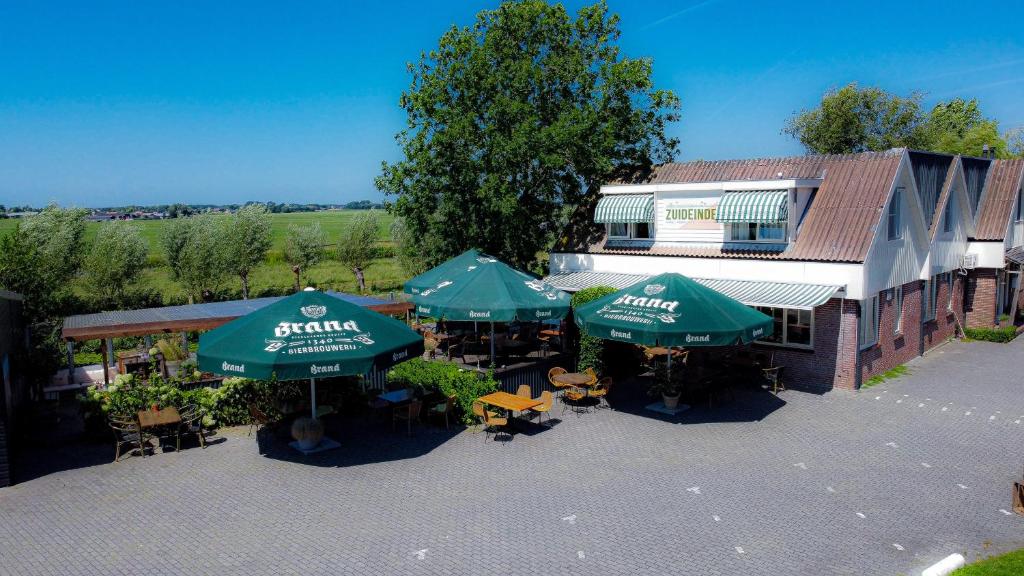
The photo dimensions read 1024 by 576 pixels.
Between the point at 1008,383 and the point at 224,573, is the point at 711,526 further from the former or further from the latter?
the point at 1008,383

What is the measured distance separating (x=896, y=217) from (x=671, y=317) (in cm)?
974

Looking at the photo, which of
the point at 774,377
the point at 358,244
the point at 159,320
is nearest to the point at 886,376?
the point at 774,377

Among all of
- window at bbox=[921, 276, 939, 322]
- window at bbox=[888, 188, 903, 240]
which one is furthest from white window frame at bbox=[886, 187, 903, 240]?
window at bbox=[921, 276, 939, 322]

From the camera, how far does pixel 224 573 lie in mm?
9898

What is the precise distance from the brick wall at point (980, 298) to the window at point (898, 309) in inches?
295

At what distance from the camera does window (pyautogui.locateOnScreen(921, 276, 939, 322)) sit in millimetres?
24922

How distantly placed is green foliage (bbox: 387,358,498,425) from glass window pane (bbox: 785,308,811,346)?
8.99 m

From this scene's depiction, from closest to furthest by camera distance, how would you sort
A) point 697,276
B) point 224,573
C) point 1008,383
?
point 224,573
point 1008,383
point 697,276

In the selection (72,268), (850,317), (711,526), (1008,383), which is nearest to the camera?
(711,526)

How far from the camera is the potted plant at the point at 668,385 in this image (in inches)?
700

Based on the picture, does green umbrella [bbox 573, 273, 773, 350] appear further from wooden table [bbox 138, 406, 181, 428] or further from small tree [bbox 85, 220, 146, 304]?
small tree [bbox 85, 220, 146, 304]

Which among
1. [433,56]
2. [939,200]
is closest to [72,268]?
[433,56]

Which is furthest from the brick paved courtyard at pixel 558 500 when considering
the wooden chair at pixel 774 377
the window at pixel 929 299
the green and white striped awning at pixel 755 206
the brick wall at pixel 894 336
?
the window at pixel 929 299

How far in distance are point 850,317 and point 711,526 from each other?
10.4 m
